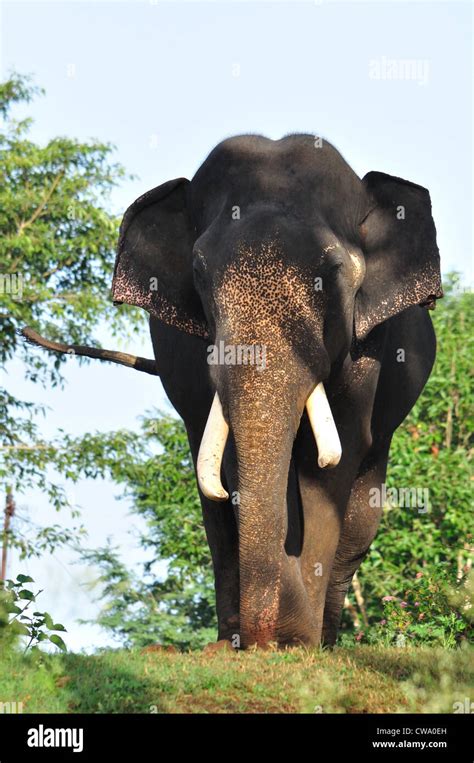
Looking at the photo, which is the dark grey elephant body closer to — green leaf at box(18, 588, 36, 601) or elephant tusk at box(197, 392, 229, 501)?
elephant tusk at box(197, 392, 229, 501)

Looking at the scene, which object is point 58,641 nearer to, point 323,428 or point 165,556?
point 323,428

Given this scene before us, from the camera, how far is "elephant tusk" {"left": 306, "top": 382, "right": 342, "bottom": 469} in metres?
7.49

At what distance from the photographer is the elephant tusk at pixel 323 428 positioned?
749 cm

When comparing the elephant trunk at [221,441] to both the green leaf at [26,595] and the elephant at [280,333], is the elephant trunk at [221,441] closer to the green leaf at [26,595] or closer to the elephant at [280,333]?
the elephant at [280,333]

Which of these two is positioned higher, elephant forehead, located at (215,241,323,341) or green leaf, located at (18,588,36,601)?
elephant forehead, located at (215,241,323,341)

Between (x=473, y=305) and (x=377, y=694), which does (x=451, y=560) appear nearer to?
(x=473, y=305)

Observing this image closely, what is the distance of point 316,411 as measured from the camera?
7555mm

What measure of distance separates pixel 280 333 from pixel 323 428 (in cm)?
62

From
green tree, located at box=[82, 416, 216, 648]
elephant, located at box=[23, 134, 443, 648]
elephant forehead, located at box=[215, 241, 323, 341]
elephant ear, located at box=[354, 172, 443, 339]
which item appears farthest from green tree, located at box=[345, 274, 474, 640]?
elephant forehead, located at box=[215, 241, 323, 341]

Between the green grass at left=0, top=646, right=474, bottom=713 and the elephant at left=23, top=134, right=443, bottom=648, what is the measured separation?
416mm

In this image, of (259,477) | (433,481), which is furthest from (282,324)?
(433,481)

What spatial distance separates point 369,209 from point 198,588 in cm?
1355

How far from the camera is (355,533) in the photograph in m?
10.4
